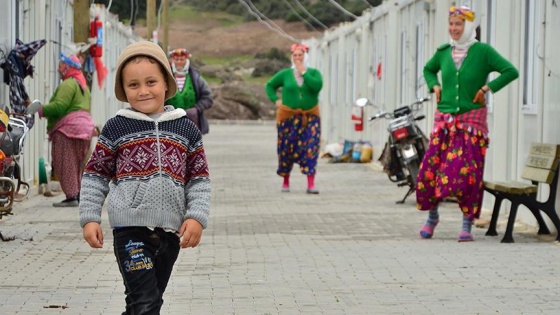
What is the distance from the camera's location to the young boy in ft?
19.7

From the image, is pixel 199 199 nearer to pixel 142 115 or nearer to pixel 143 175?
pixel 143 175

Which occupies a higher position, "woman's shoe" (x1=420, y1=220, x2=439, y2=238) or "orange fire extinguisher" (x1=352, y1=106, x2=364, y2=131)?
"orange fire extinguisher" (x1=352, y1=106, x2=364, y2=131)

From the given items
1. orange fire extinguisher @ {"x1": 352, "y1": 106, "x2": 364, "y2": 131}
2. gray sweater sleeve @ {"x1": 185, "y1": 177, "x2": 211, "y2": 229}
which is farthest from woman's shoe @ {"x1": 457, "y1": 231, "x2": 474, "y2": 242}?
orange fire extinguisher @ {"x1": 352, "y1": 106, "x2": 364, "y2": 131}

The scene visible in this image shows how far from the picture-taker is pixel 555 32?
12648mm

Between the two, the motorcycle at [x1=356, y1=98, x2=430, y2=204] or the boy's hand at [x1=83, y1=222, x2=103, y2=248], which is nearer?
the boy's hand at [x1=83, y1=222, x2=103, y2=248]

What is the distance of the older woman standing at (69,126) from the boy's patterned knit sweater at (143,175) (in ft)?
31.4

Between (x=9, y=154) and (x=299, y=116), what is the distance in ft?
23.8

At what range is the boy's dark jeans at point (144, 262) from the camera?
597 centimetres

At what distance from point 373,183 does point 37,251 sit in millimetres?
10314

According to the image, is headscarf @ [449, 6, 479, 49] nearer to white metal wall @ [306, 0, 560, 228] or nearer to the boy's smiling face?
white metal wall @ [306, 0, 560, 228]

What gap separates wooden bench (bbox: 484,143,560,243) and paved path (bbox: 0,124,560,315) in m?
0.21

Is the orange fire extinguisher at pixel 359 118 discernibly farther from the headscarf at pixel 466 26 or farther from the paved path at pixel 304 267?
the headscarf at pixel 466 26

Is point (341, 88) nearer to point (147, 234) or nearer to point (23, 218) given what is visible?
point (23, 218)

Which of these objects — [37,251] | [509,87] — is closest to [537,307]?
[37,251]
